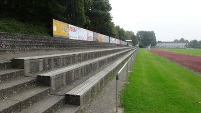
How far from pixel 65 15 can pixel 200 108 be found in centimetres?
2469

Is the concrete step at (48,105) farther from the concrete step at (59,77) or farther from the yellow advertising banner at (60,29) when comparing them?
the yellow advertising banner at (60,29)

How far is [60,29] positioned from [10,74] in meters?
8.95

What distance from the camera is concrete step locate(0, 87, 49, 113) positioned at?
3113mm

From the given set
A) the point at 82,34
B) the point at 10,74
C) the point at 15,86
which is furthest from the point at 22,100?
the point at 82,34

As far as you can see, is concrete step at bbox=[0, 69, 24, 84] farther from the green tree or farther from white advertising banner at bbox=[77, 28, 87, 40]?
the green tree

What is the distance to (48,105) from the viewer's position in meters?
3.72

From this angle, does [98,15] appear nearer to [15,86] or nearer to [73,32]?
[73,32]

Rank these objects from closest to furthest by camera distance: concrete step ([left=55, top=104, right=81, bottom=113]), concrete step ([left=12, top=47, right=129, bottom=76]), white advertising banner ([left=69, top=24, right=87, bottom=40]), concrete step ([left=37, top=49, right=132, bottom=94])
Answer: concrete step ([left=55, top=104, right=81, bottom=113]) → concrete step ([left=37, top=49, right=132, bottom=94]) → concrete step ([left=12, top=47, right=129, bottom=76]) → white advertising banner ([left=69, top=24, right=87, bottom=40])

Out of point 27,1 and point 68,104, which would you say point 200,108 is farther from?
point 27,1

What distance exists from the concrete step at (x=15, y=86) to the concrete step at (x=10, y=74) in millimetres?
97

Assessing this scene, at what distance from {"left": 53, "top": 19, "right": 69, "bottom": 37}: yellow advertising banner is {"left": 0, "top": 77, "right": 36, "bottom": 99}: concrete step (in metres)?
7.92

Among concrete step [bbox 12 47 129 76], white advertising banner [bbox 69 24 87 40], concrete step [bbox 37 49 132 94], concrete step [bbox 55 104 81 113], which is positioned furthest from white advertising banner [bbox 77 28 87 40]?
concrete step [bbox 55 104 81 113]

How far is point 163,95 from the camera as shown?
6.89m

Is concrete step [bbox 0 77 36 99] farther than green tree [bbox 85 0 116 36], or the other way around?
green tree [bbox 85 0 116 36]
